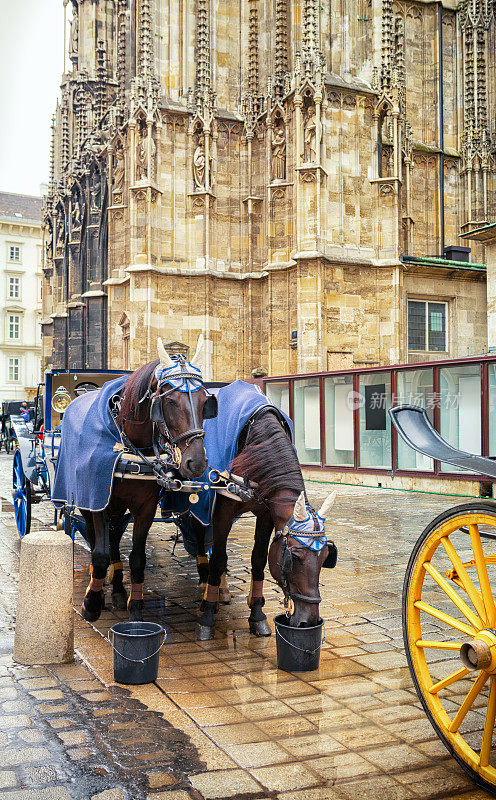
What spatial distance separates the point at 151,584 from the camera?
641 centimetres

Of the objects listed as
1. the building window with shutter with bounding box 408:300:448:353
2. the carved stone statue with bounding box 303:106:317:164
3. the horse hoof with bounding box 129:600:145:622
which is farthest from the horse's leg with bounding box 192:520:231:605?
the building window with shutter with bounding box 408:300:448:353

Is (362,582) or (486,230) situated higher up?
(486,230)

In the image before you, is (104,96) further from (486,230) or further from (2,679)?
(2,679)

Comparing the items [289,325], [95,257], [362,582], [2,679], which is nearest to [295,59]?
[289,325]

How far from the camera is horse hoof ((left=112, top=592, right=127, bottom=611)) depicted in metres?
5.61

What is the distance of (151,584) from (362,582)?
192cm

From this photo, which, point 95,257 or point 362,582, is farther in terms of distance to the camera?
point 95,257

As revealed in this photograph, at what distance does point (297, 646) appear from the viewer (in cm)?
406

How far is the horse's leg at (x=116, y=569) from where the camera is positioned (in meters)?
5.68

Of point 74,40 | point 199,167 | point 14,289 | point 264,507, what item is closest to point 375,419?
point 264,507

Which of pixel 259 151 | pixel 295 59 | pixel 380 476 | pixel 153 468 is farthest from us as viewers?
pixel 259 151

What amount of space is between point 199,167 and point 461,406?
44.6 ft

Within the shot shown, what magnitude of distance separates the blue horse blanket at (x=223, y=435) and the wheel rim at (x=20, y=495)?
320 centimetres

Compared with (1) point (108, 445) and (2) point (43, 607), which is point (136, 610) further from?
(1) point (108, 445)
